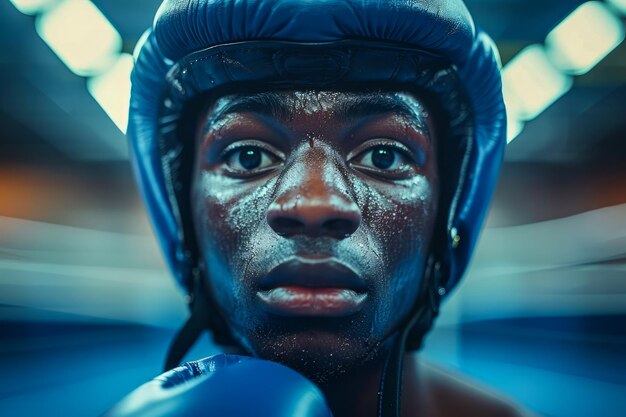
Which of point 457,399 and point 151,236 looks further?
point 151,236

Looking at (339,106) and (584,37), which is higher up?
(584,37)

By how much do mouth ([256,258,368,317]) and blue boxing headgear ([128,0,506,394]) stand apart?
431mm

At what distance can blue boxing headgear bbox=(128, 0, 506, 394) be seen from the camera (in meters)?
1.08

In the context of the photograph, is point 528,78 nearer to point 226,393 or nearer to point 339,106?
point 339,106

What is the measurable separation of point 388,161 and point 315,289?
Result: 0.40m

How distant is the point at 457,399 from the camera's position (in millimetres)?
1442

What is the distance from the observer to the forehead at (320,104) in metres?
1.14

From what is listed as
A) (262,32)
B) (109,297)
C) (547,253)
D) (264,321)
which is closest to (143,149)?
(262,32)

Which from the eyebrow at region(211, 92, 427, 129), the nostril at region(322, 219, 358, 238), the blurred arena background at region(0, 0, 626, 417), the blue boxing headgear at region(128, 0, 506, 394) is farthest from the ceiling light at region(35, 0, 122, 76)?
the nostril at region(322, 219, 358, 238)

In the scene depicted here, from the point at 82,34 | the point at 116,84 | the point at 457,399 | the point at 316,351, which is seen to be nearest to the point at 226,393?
the point at 316,351

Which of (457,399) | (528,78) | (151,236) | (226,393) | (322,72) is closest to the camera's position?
(226,393)

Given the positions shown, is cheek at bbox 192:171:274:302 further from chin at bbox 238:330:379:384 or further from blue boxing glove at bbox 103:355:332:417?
blue boxing glove at bbox 103:355:332:417

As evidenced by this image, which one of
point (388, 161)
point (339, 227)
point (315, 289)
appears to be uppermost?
point (388, 161)

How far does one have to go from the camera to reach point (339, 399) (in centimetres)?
126
